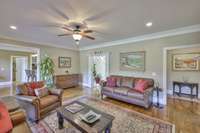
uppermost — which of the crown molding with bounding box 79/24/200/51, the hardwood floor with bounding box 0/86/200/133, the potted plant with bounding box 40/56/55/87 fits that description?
the crown molding with bounding box 79/24/200/51

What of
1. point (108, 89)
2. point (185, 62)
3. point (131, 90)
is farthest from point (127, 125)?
point (185, 62)

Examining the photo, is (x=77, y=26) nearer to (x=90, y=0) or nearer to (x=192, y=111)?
(x=90, y=0)

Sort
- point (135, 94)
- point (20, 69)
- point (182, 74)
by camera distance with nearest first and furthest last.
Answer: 1. point (135, 94)
2. point (182, 74)
3. point (20, 69)

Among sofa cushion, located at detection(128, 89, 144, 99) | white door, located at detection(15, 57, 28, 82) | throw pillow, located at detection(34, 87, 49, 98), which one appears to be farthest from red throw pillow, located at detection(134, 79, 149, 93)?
white door, located at detection(15, 57, 28, 82)

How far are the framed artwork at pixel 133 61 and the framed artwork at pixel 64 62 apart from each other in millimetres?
3604

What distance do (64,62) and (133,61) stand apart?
4.28m

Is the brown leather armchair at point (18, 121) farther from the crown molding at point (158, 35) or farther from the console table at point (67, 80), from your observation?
the crown molding at point (158, 35)

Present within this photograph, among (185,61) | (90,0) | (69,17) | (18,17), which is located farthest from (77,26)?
(185,61)

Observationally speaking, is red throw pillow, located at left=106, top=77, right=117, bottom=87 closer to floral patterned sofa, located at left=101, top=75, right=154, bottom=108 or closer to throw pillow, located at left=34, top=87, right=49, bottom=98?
floral patterned sofa, located at left=101, top=75, right=154, bottom=108

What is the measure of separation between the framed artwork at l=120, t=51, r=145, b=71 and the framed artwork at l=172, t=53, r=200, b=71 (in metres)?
2.19

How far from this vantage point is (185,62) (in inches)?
203

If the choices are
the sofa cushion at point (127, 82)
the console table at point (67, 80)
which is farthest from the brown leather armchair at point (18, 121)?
the console table at point (67, 80)

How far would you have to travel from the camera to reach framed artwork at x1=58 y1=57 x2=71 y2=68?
6.55 meters

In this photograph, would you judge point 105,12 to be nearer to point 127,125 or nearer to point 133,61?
point 127,125
